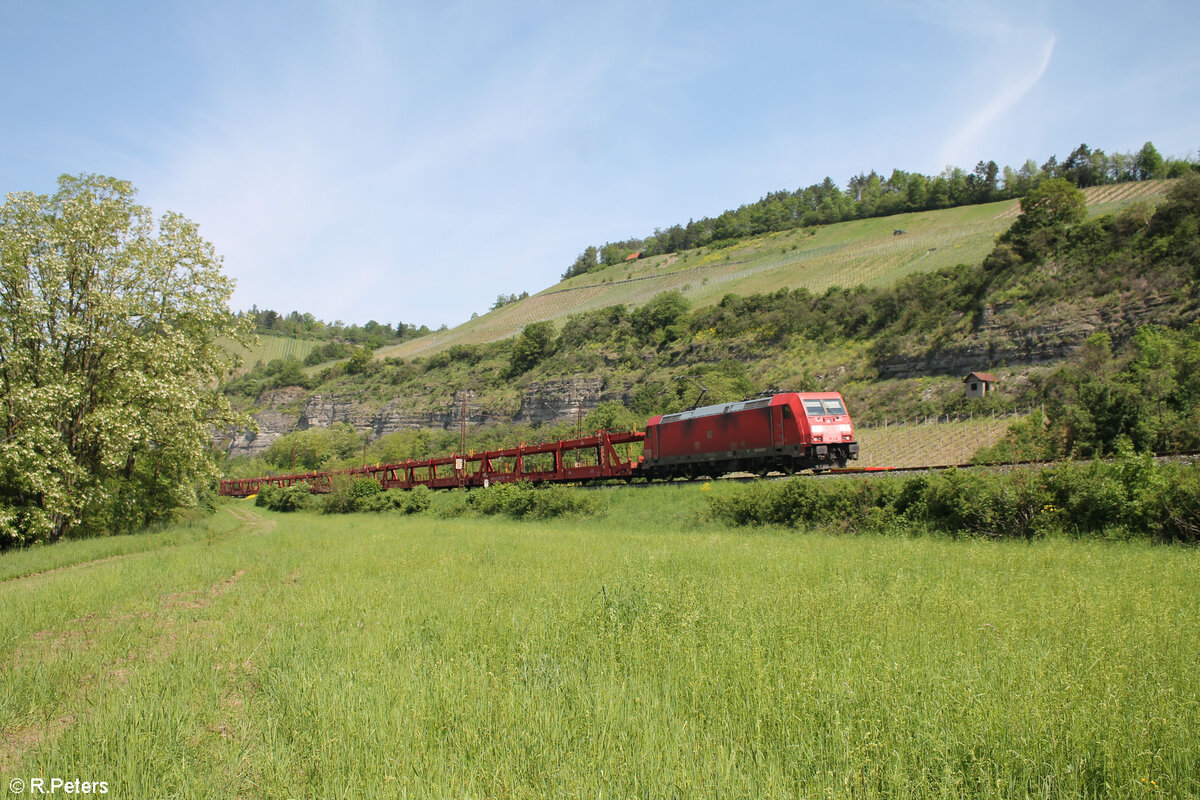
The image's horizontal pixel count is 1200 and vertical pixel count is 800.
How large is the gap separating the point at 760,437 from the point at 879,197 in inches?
4897

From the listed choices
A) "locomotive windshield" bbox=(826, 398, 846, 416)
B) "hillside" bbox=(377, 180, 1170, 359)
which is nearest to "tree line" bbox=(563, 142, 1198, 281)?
"hillside" bbox=(377, 180, 1170, 359)

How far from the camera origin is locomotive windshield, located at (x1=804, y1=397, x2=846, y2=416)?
25.2 metres

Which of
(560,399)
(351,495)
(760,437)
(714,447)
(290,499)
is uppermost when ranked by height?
(560,399)

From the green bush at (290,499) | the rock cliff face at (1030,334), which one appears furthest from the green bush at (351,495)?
the rock cliff face at (1030,334)

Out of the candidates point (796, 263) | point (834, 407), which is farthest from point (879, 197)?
point (834, 407)

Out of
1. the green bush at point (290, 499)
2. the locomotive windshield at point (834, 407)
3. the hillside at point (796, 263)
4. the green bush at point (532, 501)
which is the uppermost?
the hillside at point (796, 263)

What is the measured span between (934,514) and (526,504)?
65.7 ft

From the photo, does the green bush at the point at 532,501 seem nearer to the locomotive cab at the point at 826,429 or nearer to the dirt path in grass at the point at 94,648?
the locomotive cab at the point at 826,429

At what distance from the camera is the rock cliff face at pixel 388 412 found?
8481 cm

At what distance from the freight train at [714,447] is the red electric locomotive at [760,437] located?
0.13 feet

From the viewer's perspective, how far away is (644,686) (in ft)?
16.7

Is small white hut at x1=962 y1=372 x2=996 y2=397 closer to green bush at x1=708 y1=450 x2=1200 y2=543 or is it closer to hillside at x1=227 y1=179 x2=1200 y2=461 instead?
hillside at x1=227 y1=179 x2=1200 y2=461

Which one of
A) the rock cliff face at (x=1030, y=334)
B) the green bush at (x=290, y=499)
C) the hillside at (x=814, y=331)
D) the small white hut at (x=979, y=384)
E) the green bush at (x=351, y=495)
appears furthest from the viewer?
the green bush at (x=290, y=499)

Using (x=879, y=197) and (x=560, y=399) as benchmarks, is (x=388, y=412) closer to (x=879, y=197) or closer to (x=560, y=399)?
(x=560, y=399)
